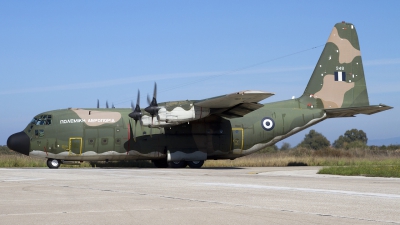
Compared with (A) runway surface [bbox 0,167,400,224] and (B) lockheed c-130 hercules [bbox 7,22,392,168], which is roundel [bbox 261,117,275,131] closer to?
(B) lockheed c-130 hercules [bbox 7,22,392,168]

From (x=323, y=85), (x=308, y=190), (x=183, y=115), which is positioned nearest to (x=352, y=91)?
(x=323, y=85)

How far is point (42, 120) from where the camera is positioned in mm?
29078

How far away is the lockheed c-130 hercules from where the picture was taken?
27.8 meters

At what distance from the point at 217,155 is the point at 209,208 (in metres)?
20.7

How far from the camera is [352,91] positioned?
3228cm

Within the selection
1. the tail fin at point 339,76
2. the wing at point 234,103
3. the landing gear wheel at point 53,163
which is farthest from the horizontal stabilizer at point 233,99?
the landing gear wheel at point 53,163

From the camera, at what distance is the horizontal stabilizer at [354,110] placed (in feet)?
97.0

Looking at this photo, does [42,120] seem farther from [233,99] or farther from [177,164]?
[233,99]

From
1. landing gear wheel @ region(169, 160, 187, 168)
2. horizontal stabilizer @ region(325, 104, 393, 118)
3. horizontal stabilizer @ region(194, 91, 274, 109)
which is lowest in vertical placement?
landing gear wheel @ region(169, 160, 187, 168)

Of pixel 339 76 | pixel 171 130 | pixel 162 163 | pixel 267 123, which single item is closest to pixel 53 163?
pixel 162 163

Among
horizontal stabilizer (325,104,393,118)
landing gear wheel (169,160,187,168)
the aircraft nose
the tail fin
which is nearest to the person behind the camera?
the aircraft nose

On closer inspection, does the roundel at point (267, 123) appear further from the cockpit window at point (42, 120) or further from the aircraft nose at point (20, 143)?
the aircraft nose at point (20, 143)

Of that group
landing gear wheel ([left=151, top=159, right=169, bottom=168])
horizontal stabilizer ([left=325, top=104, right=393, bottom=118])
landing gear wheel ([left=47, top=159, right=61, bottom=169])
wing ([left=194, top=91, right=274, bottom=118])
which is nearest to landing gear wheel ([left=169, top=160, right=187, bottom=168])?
landing gear wheel ([left=151, top=159, right=169, bottom=168])

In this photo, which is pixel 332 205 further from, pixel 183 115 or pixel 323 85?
pixel 323 85
